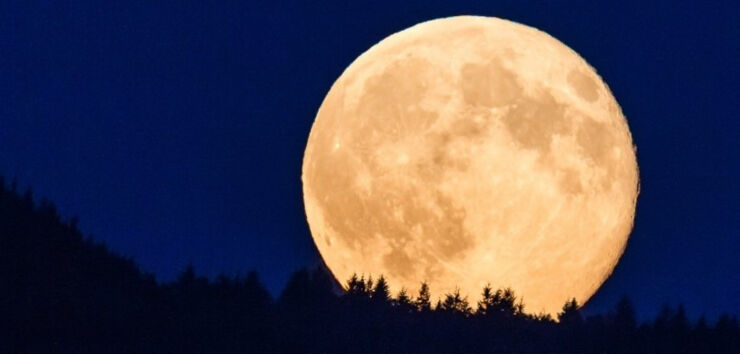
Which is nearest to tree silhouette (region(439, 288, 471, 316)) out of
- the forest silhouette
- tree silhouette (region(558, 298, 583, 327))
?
the forest silhouette

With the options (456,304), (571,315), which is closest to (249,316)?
(456,304)

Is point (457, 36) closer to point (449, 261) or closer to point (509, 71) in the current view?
point (509, 71)

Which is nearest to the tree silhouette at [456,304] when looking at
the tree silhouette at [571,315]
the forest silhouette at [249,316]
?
the forest silhouette at [249,316]

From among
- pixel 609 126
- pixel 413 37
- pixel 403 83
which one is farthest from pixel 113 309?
pixel 609 126

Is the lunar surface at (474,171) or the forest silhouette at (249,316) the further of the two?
the lunar surface at (474,171)

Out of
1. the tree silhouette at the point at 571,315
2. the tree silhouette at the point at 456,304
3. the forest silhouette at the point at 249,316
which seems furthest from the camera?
the tree silhouette at the point at 571,315

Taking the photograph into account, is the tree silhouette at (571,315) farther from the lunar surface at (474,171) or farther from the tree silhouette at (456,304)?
the tree silhouette at (456,304)
